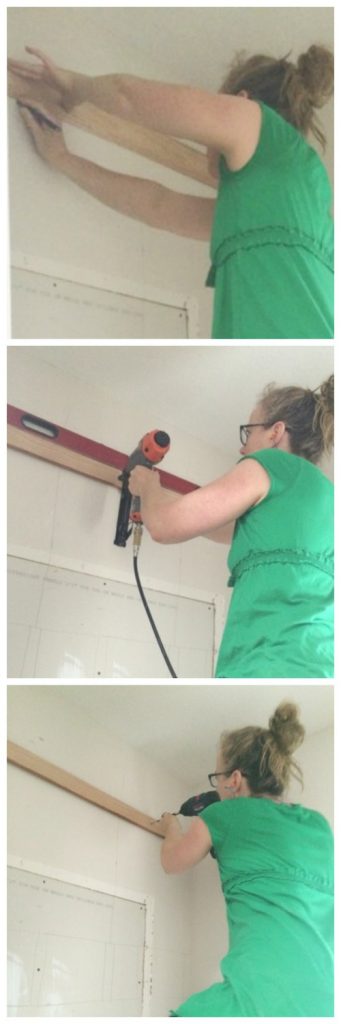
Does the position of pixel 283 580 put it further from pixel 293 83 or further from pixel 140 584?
pixel 293 83

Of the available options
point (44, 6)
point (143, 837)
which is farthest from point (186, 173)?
point (143, 837)

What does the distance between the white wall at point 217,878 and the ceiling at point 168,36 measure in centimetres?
90

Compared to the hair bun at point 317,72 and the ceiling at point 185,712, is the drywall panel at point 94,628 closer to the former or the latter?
the ceiling at point 185,712

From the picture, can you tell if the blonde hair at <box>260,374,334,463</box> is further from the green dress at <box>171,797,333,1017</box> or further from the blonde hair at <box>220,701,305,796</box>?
the green dress at <box>171,797,333,1017</box>

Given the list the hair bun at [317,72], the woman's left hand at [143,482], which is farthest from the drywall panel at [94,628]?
the hair bun at [317,72]

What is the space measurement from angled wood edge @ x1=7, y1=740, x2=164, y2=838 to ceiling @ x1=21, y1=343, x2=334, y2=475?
21.5 inches

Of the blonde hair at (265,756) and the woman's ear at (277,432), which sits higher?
the woman's ear at (277,432)

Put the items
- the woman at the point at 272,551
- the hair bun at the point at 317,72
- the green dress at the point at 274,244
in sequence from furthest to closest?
the hair bun at the point at 317,72 → the green dress at the point at 274,244 → the woman at the point at 272,551

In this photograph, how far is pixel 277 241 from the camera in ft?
4.89

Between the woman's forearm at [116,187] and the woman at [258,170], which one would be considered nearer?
the woman at [258,170]

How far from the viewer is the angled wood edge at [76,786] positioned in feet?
4.42

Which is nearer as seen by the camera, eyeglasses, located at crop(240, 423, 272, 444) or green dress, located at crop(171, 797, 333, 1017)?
green dress, located at crop(171, 797, 333, 1017)

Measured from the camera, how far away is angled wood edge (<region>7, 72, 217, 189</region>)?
1.58 metres

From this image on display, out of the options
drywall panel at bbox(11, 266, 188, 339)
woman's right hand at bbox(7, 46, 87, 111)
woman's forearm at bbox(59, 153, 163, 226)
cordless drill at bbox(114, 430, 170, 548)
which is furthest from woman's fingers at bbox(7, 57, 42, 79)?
cordless drill at bbox(114, 430, 170, 548)
